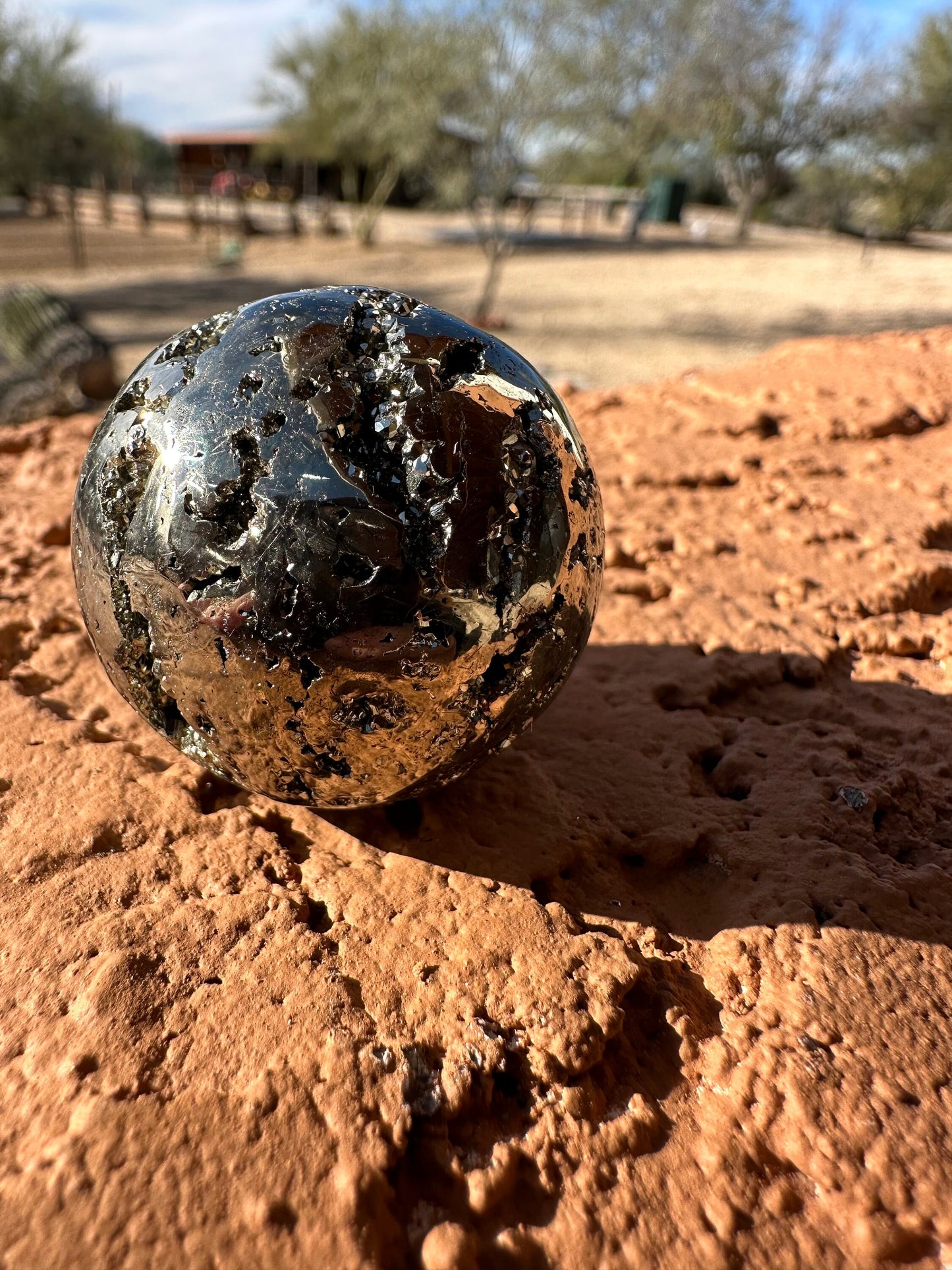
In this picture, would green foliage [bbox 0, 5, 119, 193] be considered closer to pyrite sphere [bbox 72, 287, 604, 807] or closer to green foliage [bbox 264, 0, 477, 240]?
green foliage [bbox 264, 0, 477, 240]

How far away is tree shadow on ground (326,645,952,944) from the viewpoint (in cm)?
210

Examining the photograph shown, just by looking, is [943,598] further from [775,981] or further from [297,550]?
[297,550]

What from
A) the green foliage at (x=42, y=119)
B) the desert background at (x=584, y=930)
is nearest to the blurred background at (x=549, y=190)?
the green foliage at (x=42, y=119)

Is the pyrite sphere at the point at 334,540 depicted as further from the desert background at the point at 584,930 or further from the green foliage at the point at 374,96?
the green foliage at the point at 374,96

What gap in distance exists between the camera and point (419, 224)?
2725 centimetres

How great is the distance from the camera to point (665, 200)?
2997cm

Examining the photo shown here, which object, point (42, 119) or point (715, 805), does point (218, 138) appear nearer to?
point (42, 119)

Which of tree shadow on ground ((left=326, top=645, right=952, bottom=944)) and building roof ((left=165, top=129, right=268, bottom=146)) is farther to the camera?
building roof ((left=165, top=129, right=268, bottom=146))

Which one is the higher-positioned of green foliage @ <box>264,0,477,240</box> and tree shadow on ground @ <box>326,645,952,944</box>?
green foliage @ <box>264,0,477,240</box>

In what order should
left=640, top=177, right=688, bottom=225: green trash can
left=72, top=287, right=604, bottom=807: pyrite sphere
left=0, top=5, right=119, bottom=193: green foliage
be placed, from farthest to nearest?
left=640, top=177, right=688, bottom=225: green trash can, left=0, top=5, right=119, bottom=193: green foliage, left=72, top=287, right=604, bottom=807: pyrite sphere

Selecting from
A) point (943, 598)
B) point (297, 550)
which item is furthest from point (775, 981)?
point (943, 598)

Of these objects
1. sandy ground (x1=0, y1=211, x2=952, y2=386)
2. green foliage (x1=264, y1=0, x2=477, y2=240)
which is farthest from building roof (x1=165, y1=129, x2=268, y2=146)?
sandy ground (x1=0, y1=211, x2=952, y2=386)

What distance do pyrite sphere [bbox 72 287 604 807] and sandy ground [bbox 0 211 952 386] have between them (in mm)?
9848

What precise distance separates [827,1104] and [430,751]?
1036 millimetres
